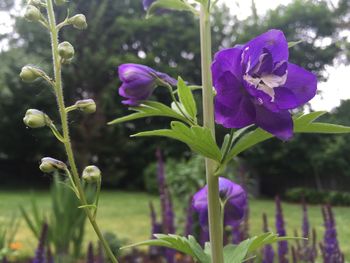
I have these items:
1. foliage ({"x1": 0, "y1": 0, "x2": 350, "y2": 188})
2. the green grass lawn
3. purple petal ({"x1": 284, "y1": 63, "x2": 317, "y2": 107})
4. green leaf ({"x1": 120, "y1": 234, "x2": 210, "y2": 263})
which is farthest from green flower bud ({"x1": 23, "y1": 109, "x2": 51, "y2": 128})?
foliage ({"x1": 0, "y1": 0, "x2": 350, "y2": 188})

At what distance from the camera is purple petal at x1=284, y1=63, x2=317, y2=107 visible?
687mm

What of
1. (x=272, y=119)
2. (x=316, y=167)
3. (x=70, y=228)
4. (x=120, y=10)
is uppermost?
(x=120, y=10)

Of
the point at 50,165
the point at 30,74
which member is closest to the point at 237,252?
the point at 50,165

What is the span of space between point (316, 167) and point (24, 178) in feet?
30.6

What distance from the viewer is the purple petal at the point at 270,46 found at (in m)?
0.68

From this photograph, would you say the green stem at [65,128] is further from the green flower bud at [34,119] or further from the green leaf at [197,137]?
the green leaf at [197,137]

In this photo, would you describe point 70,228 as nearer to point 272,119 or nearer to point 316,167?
point 272,119

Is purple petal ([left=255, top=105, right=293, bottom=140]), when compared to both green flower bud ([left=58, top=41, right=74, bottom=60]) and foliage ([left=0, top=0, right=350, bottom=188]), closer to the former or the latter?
green flower bud ([left=58, top=41, right=74, bottom=60])

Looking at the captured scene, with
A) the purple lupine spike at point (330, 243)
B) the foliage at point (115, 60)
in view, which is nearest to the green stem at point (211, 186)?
the purple lupine spike at point (330, 243)

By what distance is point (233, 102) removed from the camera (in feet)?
2.17

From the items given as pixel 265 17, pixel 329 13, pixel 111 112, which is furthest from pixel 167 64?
pixel 329 13

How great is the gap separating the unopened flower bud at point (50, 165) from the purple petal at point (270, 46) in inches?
12.4

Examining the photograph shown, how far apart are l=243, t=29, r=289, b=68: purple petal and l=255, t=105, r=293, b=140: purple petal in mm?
79

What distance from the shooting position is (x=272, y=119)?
0.65 m
